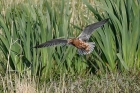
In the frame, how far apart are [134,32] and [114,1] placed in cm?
43

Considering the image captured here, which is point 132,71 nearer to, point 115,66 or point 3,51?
point 115,66

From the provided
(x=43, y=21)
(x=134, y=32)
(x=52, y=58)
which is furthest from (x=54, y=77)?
(x=134, y=32)

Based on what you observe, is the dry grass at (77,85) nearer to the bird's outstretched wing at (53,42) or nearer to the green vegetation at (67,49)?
the green vegetation at (67,49)

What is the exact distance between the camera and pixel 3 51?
6.04 m

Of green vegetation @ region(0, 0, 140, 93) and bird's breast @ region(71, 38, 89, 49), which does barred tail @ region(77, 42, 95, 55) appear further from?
green vegetation @ region(0, 0, 140, 93)

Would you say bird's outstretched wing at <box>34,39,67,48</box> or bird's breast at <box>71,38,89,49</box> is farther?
bird's breast at <box>71,38,89,49</box>

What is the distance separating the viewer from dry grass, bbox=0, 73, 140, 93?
5168 millimetres

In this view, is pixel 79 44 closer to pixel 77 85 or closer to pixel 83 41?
pixel 83 41

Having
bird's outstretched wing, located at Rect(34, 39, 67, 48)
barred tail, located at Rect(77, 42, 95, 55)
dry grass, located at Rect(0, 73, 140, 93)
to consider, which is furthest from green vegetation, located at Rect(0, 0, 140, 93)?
bird's outstretched wing, located at Rect(34, 39, 67, 48)

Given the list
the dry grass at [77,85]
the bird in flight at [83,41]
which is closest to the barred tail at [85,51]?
the bird in flight at [83,41]

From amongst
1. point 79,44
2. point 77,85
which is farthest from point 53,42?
point 77,85

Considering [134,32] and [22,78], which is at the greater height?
[134,32]

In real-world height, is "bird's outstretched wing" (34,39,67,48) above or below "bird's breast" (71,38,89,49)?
above

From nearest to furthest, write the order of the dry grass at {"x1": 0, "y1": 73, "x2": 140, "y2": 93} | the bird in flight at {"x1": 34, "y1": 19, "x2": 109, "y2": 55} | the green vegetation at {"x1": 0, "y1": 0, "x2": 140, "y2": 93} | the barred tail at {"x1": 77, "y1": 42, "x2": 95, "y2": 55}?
the dry grass at {"x1": 0, "y1": 73, "x2": 140, "y2": 93} < the bird in flight at {"x1": 34, "y1": 19, "x2": 109, "y2": 55} < the barred tail at {"x1": 77, "y1": 42, "x2": 95, "y2": 55} < the green vegetation at {"x1": 0, "y1": 0, "x2": 140, "y2": 93}
